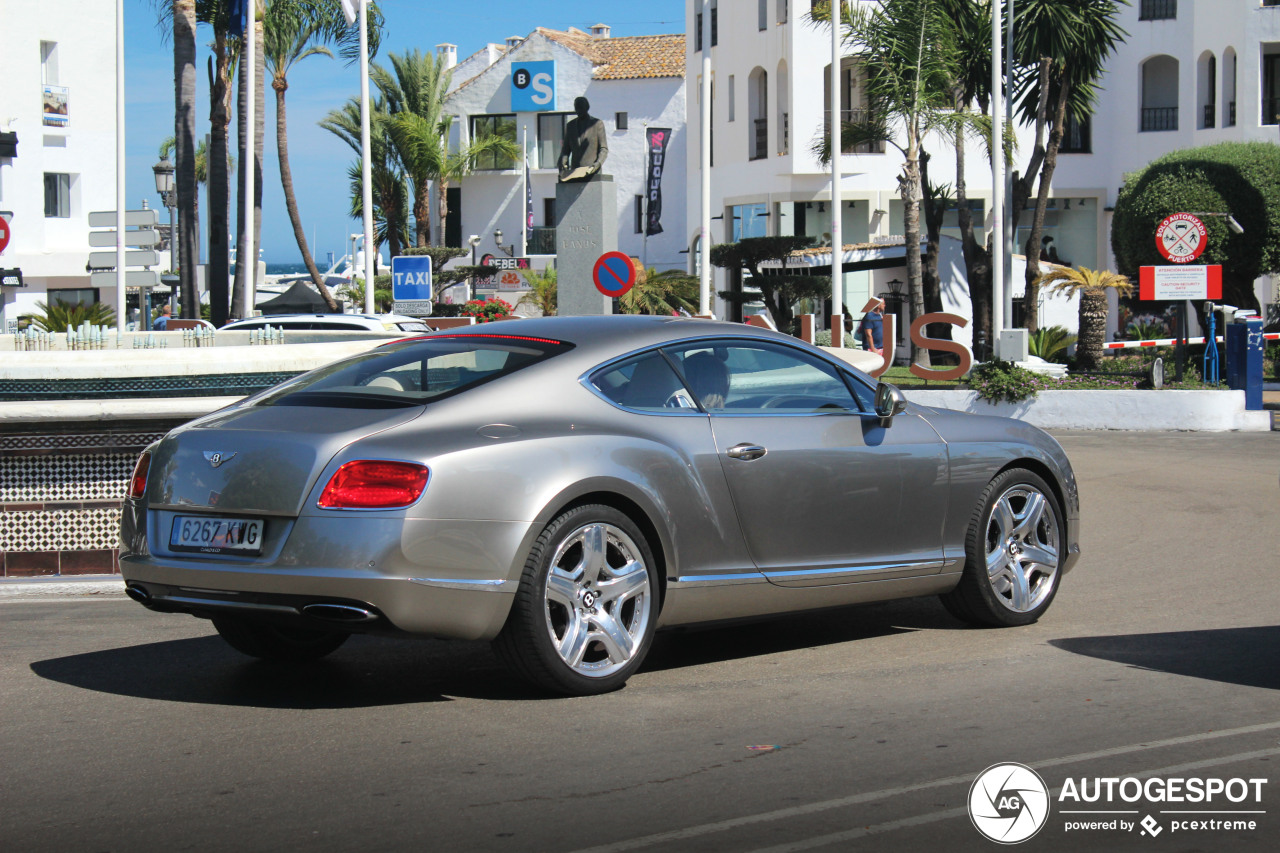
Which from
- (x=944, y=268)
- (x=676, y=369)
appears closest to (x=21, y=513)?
(x=676, y=369)

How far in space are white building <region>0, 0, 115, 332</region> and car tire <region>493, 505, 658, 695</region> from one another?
49361mm

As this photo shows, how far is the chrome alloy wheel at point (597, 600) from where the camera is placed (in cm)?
554

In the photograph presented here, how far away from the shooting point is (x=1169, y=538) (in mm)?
10664

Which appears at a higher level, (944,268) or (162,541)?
(944,268)

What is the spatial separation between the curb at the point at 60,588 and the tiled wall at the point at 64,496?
14 cm

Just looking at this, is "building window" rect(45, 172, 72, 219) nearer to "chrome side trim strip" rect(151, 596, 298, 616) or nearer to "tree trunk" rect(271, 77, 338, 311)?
Result: "tree trunk" rect(271, 77, 338, 311)

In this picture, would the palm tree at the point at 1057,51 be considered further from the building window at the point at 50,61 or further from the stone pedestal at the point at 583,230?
the building window at the point at 50,61

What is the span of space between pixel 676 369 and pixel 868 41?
27.8m

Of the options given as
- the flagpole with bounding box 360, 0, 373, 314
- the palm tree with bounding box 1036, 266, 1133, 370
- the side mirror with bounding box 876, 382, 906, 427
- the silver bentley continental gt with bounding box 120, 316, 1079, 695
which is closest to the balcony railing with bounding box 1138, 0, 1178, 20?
the palm tree with bounding box 1036, 266, 1133, 370

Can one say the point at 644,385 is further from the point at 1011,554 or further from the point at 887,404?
the point at 1011,554

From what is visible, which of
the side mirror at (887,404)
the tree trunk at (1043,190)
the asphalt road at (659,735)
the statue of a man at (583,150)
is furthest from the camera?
the tree trunk at (1043,190)

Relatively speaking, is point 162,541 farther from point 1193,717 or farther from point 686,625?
point 1193,717

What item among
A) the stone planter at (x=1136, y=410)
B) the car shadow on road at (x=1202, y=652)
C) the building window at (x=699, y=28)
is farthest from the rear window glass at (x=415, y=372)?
the building window at (x=699, y=28)

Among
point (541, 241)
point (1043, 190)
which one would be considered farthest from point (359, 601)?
point (541, 241)
